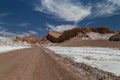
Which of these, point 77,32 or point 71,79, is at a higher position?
point 77,32

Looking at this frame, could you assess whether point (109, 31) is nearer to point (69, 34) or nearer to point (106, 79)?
point (69, 34)

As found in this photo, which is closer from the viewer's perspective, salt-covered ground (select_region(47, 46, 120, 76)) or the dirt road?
the dirt road

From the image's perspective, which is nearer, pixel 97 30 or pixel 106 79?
pixel 106 79

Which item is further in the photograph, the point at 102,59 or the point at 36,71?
the point at 102,59

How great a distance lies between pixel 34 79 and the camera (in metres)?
9.25

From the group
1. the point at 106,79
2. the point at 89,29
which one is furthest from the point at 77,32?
the point at 106,79

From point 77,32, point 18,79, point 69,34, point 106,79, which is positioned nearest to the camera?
point 18,79

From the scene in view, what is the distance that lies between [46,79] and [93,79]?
2.35 meters

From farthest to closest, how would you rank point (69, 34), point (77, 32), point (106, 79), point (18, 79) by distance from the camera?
point (69, 34), point (77, 32), point (106, 79), point (18, 79)

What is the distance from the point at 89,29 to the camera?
184m

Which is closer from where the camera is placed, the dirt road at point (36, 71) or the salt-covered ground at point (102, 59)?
the dirt road at point (36, 71)

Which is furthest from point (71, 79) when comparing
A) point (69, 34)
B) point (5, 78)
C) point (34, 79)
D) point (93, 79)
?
point (69, 34)

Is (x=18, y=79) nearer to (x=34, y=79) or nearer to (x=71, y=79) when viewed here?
(x=34, y=79)

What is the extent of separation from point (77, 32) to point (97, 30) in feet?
67.6
